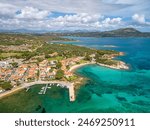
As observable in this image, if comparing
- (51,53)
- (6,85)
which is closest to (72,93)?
(6,85)

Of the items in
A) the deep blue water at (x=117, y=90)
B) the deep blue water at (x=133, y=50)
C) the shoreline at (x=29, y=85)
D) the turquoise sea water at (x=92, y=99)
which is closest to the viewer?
the turquoise sea water at (x=92, y=99)

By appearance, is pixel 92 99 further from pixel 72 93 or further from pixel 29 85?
pixel 29 85

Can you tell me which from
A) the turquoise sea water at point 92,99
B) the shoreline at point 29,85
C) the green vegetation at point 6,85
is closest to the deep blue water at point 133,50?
the turquoise sea water at point 92,99

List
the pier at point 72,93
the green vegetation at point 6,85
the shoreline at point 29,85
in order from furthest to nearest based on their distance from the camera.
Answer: the green vegetation at point 6,85, the shoreline at point 29,85, the pier at point 72,93

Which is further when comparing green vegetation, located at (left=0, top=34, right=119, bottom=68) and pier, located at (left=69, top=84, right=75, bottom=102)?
green vegetation, located at (left=0, top=34, right=119, bottom=68)

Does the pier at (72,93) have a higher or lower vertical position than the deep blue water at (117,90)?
higher

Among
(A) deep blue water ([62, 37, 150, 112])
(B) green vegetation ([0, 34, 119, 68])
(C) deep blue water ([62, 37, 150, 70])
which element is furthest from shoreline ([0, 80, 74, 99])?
(C) deep blue water ([62, 37, 150, 70])

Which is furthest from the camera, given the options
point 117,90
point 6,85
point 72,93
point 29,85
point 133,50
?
point 133,50

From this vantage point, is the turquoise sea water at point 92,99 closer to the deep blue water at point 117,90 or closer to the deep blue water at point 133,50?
the deep blue water at point 117,90

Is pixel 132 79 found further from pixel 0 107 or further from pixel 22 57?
pixel 22 57

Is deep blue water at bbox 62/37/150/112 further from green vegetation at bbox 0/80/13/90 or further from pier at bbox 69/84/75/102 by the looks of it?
green vegetation at bbox 0/80/13/90

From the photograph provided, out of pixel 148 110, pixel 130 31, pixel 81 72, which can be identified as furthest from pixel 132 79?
pixel 130 31
